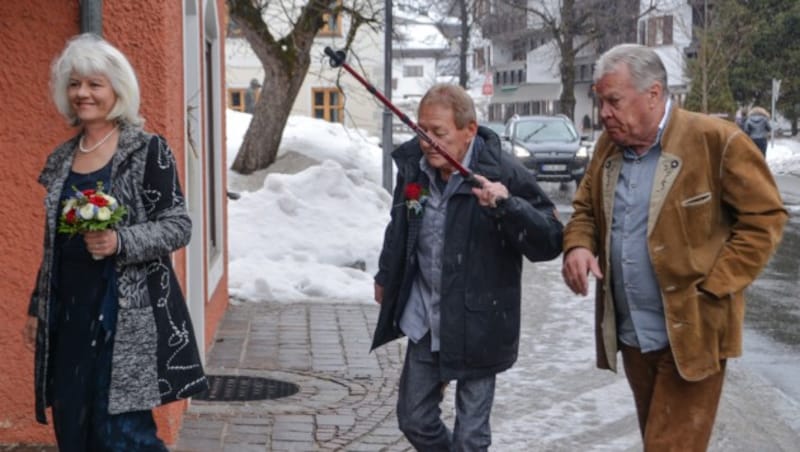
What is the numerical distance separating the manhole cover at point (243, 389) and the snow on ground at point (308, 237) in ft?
11.2

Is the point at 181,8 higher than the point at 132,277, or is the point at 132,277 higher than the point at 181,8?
the point at 181,8

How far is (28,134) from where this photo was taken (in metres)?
5.97

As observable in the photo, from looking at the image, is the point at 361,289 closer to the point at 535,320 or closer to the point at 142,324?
the point at 535,320

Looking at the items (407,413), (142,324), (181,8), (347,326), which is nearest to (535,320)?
(347,326)

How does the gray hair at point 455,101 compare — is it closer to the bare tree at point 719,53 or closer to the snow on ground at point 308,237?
the snow on ground at point 308,237

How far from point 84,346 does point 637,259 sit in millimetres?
1805

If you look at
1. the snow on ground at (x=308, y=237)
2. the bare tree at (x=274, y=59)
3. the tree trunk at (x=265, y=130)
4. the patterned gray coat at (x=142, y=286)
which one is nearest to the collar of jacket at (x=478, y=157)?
the patterned gray coat at (x=142, y=286)

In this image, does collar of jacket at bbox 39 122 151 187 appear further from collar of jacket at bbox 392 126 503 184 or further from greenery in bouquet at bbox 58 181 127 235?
collar of jacket at bbox 392 126 503 184

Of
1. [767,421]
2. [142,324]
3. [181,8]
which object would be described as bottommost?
[767,421]

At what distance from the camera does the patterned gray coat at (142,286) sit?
4.09 meters

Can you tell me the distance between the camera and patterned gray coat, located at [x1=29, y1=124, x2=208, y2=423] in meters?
4.09

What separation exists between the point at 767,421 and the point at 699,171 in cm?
343

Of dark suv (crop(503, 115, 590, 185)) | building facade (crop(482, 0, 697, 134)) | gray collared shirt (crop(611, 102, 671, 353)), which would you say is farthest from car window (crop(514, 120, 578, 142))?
gray collared shirt (crop(611, 102, 671, 353))

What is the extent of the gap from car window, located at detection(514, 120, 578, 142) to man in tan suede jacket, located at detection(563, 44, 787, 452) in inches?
960
